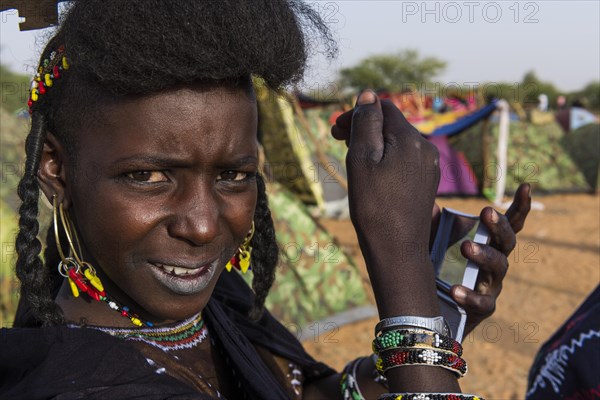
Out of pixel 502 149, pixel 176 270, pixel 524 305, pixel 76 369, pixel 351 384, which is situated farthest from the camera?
pixel 502 149

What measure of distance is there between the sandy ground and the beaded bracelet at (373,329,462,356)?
3.59 metres

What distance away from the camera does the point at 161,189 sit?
54.5 inches

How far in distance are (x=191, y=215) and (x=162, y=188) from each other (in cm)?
9

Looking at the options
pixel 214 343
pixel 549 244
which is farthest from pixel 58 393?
pixel 549 244

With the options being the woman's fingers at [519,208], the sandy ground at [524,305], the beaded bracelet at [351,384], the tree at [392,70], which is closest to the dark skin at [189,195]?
the woman's fingers at [519,208]

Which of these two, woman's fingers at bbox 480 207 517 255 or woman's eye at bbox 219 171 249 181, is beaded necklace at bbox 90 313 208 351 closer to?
woman's eye at bbox 219 171 249 181

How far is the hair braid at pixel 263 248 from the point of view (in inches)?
73.5

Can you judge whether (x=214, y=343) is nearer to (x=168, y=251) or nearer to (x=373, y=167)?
(x=168, y=251)

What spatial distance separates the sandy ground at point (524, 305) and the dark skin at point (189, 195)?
12.0ft

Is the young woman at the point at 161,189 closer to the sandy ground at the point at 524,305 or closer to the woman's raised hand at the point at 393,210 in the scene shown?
the woman's raised hand at the point at 393,210

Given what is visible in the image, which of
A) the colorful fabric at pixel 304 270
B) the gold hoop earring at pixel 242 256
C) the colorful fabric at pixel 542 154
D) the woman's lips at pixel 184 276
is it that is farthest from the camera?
the colorful fabric at pixel 542 154

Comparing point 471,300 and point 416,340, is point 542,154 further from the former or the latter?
point 416,340

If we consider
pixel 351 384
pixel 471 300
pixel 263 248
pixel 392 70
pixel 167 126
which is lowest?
pixel 392 70

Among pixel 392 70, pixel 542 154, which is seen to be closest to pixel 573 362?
pixel 542 154
